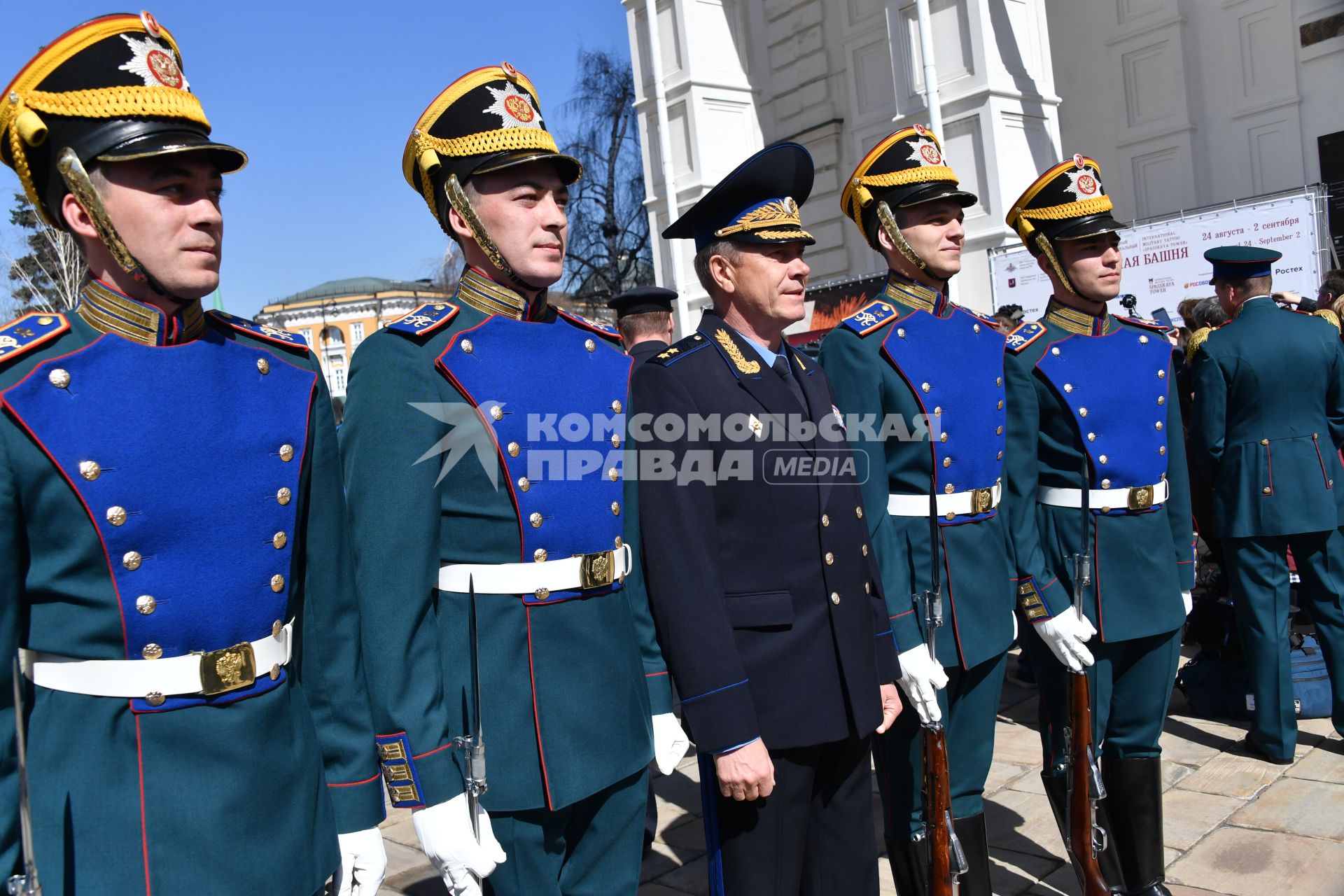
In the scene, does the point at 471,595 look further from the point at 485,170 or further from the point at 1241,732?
the point at 1241,732

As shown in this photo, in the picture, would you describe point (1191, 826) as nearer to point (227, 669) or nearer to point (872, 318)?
point (872, 318)

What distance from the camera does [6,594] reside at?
1.61 metres

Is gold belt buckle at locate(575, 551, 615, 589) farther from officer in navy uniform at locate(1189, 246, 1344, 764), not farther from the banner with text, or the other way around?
the banner with text

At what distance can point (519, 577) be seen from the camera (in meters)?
2.20

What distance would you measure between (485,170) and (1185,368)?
16.9 feet

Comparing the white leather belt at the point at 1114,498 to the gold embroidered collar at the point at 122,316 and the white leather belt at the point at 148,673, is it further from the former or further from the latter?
the gold embroidered collar at the point at 122,316

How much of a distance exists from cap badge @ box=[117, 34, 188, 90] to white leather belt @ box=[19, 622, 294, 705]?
0.93 m

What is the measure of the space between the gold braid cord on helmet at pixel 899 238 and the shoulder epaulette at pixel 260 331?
6.26 ft

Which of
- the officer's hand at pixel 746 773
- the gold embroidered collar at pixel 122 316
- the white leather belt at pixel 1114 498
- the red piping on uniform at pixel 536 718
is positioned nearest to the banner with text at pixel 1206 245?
the white leather belt at pixel 1114 498

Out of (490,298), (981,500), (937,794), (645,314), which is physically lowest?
(937,794)

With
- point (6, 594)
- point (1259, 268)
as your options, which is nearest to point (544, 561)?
point (6, 594)

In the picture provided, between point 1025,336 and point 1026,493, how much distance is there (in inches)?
22.3

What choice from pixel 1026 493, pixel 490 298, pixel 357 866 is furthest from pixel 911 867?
pixel 490 298

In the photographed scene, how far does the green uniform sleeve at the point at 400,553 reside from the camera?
205 centimetres
